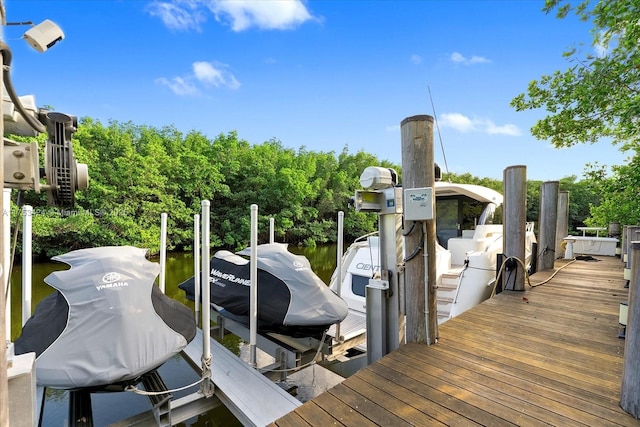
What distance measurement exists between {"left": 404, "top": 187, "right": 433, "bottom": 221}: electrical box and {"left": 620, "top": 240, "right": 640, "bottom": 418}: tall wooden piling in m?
1.13

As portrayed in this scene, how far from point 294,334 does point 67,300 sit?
1859 mm

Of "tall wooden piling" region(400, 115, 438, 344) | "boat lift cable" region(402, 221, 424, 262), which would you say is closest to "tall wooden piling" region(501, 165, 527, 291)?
"tall wooden piling" region(400, 115, 438, 344)

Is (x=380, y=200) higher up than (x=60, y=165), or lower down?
lower down

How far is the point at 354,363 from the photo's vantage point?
481 cm

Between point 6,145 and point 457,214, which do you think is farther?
point 457,214

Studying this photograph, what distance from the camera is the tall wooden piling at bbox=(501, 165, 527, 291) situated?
4258 mm

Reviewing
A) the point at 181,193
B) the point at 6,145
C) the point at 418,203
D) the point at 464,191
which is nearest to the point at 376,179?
the point at 418,203

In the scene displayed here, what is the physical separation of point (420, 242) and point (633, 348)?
1.28m

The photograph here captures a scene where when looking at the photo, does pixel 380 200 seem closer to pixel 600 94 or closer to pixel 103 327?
pixel 103 327

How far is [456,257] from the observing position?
631 centimetres

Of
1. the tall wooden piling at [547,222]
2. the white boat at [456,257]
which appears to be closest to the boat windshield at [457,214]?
the white boat at [456,257]

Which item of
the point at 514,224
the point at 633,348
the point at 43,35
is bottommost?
the point at 633,348

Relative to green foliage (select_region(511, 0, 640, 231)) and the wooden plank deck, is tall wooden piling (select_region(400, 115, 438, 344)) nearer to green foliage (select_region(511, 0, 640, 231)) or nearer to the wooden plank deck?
the wooden plank deck

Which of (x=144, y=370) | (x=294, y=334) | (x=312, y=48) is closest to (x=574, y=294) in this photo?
(x=294, y=334)
